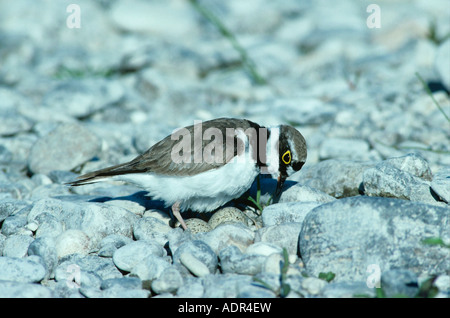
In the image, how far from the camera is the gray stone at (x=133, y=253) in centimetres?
424

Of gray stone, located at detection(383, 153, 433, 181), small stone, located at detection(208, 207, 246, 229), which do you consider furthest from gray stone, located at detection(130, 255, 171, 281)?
gray stone, located at detection(383, 153, 433, 181)

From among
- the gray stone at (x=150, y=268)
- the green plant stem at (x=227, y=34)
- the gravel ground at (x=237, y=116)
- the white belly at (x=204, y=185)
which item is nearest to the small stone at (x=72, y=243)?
the gravel ground at (x=237, y=116)

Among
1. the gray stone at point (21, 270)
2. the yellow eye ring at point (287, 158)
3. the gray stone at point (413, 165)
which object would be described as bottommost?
the gray stone at point (21, 270)

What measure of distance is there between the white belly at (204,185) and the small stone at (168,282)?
130 centimetres

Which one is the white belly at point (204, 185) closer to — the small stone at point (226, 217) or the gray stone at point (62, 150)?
the small stone at point (226, 217)

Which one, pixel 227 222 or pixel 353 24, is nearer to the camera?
pixel 227 222

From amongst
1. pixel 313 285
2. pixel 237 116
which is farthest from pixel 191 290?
pixel 237 116

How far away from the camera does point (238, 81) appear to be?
34.9 ft

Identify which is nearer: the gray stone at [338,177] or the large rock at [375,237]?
the large rock at [375,237]

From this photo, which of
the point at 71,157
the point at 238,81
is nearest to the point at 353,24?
the point at 238,81

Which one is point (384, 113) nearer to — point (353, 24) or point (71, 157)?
point (71, 157)

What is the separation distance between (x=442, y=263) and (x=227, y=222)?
1.81 metres

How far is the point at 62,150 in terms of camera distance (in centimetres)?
664
